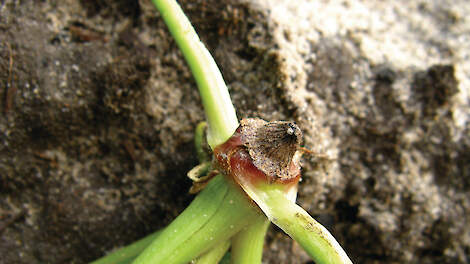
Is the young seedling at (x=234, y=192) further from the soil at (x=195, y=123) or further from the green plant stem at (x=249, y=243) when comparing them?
the soil at (x=195, y=123)

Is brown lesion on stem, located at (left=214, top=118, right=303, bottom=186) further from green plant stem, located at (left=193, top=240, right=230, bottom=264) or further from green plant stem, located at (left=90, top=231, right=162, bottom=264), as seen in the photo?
green plant stem, located at (left=90, top=231, right=162, bottom=264)

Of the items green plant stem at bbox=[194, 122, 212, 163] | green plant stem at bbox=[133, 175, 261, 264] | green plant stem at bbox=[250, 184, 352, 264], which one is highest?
green plant stem at bbox=[194, 122, 212, 163]

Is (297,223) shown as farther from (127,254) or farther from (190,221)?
(127,254)

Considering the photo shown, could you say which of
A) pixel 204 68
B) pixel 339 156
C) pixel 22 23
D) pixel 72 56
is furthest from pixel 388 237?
pixel 22 23

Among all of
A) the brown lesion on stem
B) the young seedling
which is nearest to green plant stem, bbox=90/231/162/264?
the young seedling

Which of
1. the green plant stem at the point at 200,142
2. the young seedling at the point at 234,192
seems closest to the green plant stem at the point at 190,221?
the young seedling at the point at 234,192

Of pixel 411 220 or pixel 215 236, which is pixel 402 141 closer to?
pixel 411 220

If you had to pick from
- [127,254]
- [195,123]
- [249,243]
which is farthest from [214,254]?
[195,123]
